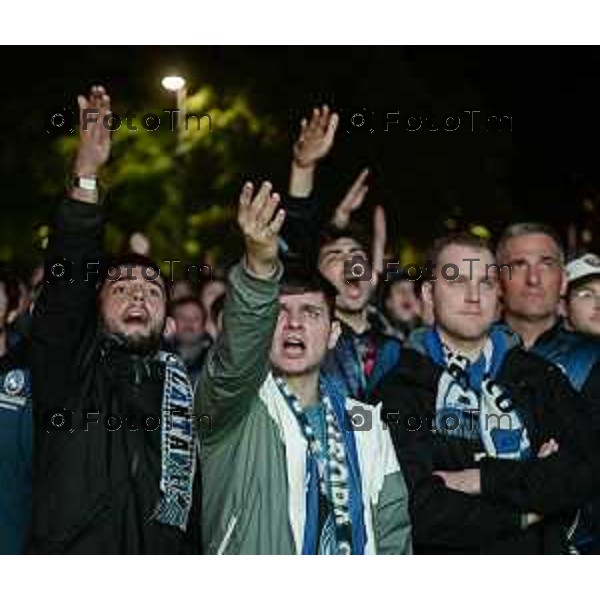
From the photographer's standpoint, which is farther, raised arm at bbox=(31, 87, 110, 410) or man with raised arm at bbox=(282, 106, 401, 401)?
man with raised arm at bbox=(282, 106, 401, 401)

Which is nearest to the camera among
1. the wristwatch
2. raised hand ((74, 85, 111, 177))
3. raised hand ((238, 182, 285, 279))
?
raised hand ((238, 182, 285, 279))

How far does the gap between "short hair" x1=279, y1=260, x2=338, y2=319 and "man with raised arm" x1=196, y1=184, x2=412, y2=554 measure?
28 millimetres

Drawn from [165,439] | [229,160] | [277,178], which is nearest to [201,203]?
[229,160]

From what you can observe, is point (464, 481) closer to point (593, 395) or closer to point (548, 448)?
point (548, 448)

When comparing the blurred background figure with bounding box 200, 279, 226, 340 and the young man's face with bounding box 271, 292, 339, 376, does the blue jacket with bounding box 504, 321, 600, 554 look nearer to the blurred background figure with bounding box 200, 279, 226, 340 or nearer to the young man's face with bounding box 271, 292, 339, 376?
the young man's face with bounding box 271, 292, 339, 376

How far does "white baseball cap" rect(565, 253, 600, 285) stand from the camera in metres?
4.79

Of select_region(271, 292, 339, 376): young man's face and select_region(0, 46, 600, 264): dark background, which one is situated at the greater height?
select_region(0, 46, 600, 264): dark background

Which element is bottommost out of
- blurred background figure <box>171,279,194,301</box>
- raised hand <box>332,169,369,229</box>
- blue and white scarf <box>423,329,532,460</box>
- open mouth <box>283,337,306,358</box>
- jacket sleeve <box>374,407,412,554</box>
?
jacket sleeve <box>374,407,412,554</box>

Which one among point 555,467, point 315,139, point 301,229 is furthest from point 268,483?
point 315,139

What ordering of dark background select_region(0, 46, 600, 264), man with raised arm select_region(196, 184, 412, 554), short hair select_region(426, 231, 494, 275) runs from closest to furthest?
man with raised arm select_region(196, 184, 412, 554) < short hair select_region(426, 231, 494, 275) < dark background select_region(0, 46, 600, 264)

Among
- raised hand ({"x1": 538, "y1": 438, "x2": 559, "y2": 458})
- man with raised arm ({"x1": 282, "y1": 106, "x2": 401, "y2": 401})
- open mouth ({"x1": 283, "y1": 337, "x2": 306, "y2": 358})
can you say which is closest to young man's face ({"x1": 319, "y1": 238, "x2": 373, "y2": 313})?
man with raised arm ({"x1": 282, "y1": 106, "x2": 401, "y2": 401})

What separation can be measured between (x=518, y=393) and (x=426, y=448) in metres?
0.40

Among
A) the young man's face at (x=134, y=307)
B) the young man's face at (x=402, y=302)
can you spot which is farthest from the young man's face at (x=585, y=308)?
the young man's face at (x=134, y=307)

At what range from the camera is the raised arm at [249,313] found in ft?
12.4
